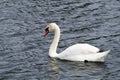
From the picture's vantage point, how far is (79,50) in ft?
70.6

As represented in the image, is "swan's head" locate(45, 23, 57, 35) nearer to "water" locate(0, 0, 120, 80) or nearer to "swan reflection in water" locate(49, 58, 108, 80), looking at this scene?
"water" locate(0, 0, 120, 80)

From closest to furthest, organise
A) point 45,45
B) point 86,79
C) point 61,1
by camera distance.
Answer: point 86,79, point 45,45, point 61,1

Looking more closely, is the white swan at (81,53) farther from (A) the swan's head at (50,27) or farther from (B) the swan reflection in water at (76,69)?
(A) the swan's head at (50,27)

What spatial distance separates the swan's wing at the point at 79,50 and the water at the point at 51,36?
1.21ft

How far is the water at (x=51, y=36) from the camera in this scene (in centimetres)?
2022

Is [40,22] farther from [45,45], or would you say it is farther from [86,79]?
[86,79]

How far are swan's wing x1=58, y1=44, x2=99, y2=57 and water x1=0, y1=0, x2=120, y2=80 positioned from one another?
37 centimetres

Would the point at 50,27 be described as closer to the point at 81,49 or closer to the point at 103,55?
the point at 81,49

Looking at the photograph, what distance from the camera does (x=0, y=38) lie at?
77.8 ft

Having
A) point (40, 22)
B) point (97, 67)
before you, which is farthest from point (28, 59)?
point (40, 22)

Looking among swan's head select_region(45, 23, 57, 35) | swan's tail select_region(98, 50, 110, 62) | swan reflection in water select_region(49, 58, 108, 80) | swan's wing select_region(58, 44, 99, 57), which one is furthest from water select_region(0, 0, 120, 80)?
swan's head select_region(45, 23, 57, 35)

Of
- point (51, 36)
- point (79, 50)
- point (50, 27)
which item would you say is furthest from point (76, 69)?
point (51, 36)

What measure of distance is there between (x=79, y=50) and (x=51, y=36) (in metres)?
3.15

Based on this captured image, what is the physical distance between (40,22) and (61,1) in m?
3.61
